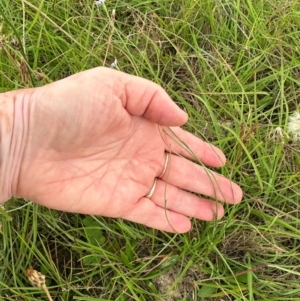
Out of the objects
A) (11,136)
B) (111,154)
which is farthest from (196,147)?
(11,136)

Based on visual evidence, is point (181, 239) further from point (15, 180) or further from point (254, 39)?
point (254, 39)

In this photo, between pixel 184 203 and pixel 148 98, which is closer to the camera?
pixel 148 98

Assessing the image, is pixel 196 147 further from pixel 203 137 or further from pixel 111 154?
pixel 111 154

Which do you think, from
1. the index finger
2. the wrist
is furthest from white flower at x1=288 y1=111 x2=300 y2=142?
the wrist

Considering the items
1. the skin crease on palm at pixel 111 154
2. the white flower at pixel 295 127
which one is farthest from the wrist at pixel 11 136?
the white flower at pixel 295 127

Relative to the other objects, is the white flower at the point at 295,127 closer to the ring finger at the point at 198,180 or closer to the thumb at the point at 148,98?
the ring finger at the point at 198,180

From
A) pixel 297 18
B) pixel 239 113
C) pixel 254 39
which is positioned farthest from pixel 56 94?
pixel 297 18

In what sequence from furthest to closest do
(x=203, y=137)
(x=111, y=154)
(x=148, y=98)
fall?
(x=203, y=137), (x=111, y=154), (x=148, y=98)

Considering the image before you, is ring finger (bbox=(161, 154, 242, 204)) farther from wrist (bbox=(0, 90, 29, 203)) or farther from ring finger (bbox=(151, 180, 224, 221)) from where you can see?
wrist (bbox=(0, 90, 29, 203))
